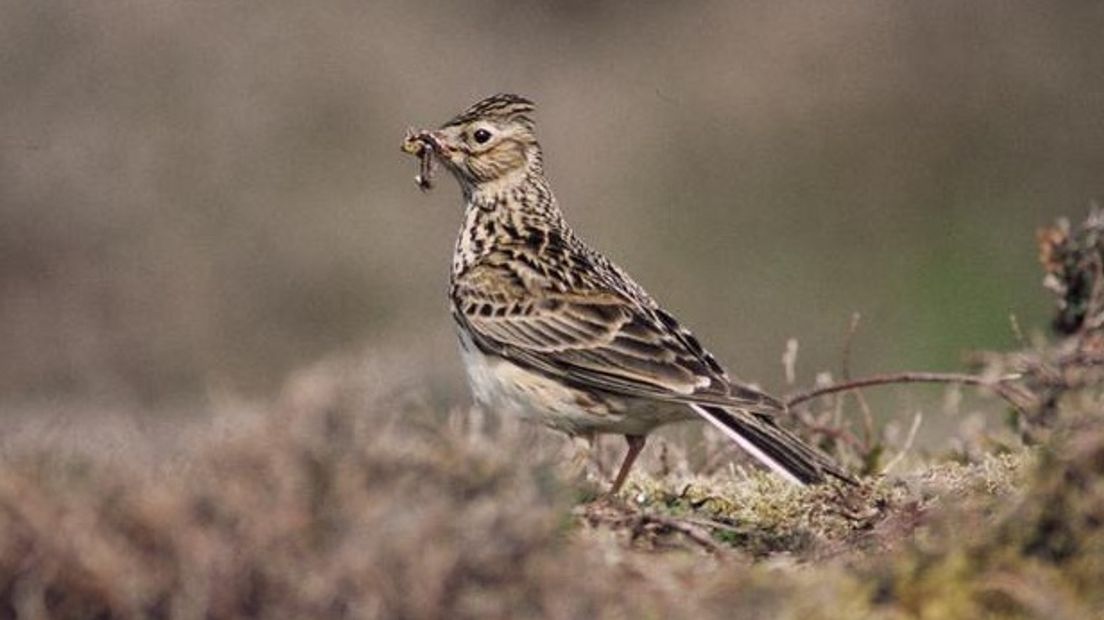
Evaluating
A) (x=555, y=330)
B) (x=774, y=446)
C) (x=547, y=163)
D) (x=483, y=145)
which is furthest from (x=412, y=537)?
(x=547, y=163)

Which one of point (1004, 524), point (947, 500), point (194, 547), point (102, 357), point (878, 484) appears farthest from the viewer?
point (102, 357)

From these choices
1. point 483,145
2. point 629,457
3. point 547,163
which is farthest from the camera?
point 547,163

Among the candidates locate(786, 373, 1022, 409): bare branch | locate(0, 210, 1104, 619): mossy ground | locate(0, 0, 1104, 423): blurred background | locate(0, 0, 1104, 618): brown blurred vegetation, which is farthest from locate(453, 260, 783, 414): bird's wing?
locate(0, 0, 1104, 423): blurred background

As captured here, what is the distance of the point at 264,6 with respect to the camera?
21.9m

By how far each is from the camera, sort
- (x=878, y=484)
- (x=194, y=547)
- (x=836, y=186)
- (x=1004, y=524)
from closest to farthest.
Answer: (x=194, y=547)
(x=1004, y=524)
(x=878, y=484)
(x=836, y=186)

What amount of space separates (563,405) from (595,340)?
28cm

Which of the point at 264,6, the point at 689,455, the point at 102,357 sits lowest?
the point at 102,357

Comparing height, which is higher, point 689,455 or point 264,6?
point 264,6

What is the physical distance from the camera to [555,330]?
8.12 metres

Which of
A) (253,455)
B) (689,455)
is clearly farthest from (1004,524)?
(689,455)

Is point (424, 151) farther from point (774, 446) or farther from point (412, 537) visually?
point (412, 537)

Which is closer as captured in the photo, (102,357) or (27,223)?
(102,357)

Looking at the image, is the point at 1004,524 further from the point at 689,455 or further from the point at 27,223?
the point at 27,223

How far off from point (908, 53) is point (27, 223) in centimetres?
738
